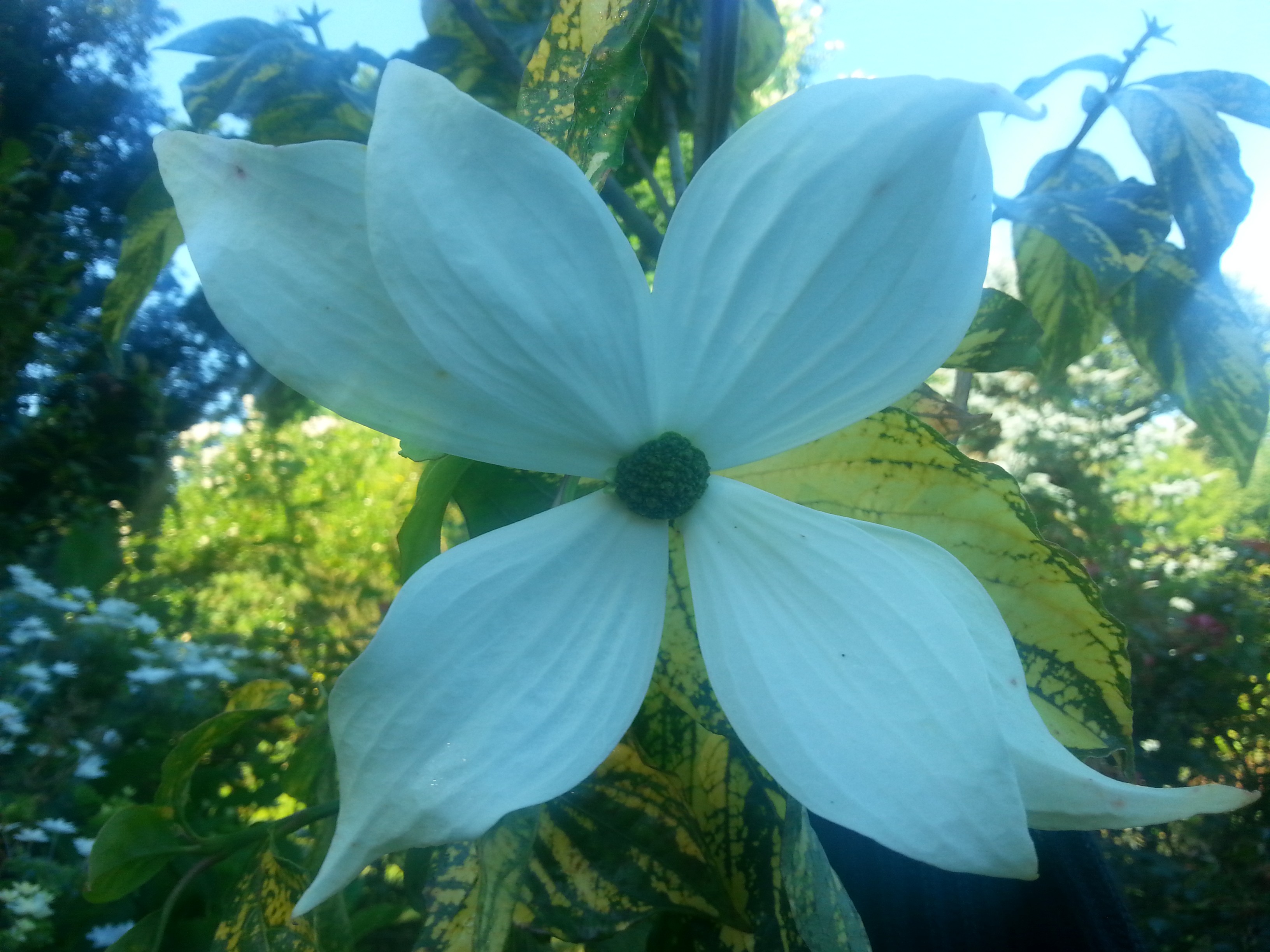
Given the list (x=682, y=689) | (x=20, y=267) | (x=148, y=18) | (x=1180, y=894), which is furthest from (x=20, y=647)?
(x=1180, y=894)

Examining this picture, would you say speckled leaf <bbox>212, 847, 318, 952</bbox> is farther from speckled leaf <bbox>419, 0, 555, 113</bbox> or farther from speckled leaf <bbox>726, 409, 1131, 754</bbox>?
speckled leaf <bbox>419, 0, 555, 113</bbox>

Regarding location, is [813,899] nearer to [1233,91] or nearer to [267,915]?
[267,915]

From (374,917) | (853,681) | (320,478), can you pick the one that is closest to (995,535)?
(853,681)

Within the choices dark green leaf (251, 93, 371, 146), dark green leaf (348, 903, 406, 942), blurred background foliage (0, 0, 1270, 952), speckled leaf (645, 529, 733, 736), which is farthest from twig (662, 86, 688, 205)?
dark green leaf (348, 903, 406, 942)

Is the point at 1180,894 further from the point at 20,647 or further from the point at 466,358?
the point at 20,647

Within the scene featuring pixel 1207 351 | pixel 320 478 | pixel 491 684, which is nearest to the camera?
pixel 491 684

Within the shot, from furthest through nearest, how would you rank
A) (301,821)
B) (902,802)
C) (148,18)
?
(148,18), (301,821), (902,802)
